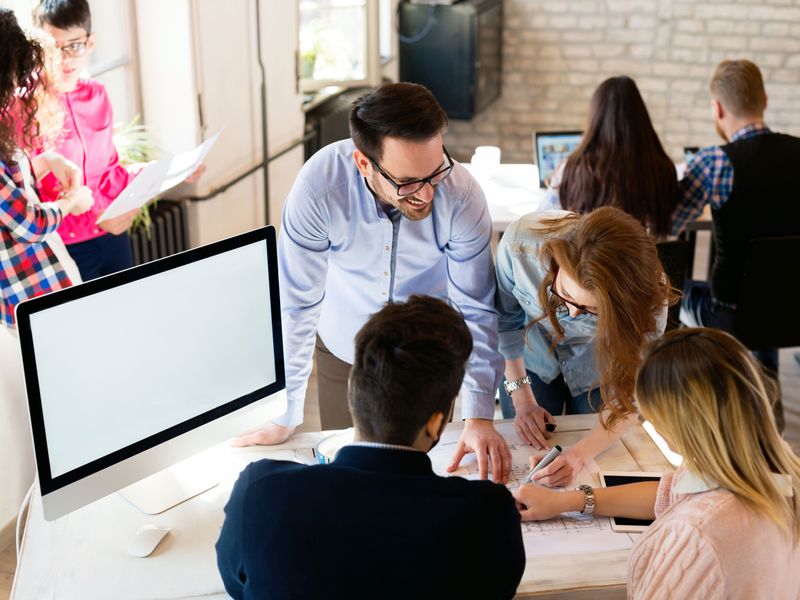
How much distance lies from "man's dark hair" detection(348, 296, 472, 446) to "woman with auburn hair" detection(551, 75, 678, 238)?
6.26 feet

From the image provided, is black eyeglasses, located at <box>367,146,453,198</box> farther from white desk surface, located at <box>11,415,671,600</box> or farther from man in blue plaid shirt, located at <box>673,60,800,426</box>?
man in blue plaid shirt, located at <box>673,60,800,426</box>

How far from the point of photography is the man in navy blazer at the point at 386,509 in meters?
1.13

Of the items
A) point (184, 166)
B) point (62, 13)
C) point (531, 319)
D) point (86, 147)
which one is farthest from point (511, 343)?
point (62, 13)

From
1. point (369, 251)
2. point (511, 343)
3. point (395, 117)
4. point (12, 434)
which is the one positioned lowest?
point (12, 434)

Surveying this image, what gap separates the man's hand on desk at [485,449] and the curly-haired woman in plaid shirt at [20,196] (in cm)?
131

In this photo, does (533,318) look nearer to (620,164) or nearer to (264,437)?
(264,437)

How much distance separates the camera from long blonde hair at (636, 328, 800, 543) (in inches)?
50.5

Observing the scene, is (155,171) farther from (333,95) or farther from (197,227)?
(333,95)

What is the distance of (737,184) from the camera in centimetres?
317

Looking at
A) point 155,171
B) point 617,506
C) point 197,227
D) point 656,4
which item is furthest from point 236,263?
point 656,4

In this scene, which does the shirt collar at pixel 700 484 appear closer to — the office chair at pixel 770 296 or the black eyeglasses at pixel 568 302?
the black eyeglasses at pixel 568 302

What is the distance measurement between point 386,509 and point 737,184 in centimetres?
246

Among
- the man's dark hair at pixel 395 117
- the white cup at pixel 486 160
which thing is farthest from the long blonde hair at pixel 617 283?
the white cup at pixel 486 160

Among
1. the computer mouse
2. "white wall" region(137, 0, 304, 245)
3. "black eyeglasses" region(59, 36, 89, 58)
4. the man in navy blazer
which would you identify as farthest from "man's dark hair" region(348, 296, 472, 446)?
"white wall" region(137, 0, 304, 245)
